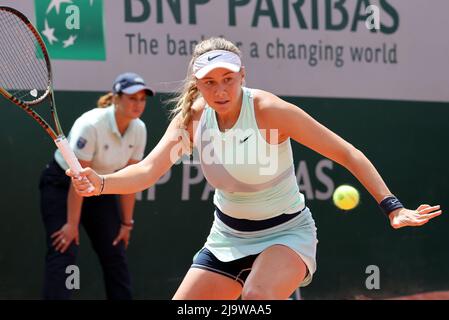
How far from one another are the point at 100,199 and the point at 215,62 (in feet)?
7.60

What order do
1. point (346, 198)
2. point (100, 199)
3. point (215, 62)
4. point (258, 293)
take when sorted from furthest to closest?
point (346, 198)
point (100, 199)
point (215, 62)
point (258, 293)

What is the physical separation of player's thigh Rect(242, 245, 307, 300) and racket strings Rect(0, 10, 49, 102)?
59.6 inches

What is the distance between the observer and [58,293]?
5457 millimetres

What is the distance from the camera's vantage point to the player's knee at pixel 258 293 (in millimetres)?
3449

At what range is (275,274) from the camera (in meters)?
3.51

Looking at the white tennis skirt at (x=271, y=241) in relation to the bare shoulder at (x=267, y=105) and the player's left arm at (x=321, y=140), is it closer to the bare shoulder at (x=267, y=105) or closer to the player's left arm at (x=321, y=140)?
the player's left arm at (x=321, y=140)

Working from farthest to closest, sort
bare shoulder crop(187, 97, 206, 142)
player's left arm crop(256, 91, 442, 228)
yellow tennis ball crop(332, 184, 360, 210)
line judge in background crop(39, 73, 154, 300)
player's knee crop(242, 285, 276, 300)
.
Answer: yellow tennis ball crop(332, 184, 360, 210), line judge in background crop(39, 73, 154, 300), bare shoulder crop(187, 97, 206, 142), player's left arm crop(256, 91, 442, 228), player's knee crop(242, 285, 276, 300)

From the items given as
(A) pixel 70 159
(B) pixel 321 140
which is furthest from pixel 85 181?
(B) pixel 321 140

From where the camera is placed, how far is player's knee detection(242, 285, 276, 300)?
3.45 metres

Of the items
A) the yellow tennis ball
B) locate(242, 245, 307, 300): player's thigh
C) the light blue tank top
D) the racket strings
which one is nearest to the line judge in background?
the racket strings

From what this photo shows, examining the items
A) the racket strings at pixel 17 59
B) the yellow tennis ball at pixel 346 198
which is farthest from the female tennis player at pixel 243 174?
the yellow tennis ball at pixel 346 198

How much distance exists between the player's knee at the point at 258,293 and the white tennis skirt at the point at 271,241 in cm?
25

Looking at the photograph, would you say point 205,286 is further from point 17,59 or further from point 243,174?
point 17,59

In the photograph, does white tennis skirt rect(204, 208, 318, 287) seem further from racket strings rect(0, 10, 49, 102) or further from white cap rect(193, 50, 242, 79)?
racket strings rect(0, 10, 49, 102)
